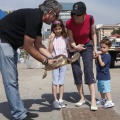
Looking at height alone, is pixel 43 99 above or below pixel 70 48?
below

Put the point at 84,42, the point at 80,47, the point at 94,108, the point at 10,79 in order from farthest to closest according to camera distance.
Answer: the point at 84,42, the point at 80,47, the point at 94,108, the point at 10,79

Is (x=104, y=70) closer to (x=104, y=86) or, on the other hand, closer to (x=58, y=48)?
(x=104, y=86)

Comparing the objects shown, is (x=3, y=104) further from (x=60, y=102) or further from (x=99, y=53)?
(x=99, y=53)

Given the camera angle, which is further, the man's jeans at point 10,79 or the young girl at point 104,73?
the young girl at point 104,73

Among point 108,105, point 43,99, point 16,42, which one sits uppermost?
point 16,42

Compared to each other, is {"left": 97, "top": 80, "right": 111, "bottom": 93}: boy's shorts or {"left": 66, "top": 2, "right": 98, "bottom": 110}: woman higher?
{"left": 66, "top": 2, "right": 98, "bottom": 110}: woman

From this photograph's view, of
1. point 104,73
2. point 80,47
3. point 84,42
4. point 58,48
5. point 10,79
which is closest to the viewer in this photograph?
point 10,79

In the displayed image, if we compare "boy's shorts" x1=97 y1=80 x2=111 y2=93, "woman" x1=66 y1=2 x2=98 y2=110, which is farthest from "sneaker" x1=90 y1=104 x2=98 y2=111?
"boy's shorts" x1=97 y1=80 x2=111 y2=93

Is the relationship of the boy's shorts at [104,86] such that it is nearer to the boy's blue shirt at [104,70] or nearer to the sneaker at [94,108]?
the boy's blue shirt at [104,70]

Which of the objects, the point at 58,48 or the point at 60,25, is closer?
the point at 60,25

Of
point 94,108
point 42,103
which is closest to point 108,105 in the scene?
point 94,108

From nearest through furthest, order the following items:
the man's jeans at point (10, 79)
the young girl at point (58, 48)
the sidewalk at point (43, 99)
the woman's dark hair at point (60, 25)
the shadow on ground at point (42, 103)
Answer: the man's jeans at point (10, 79)
the sidewalk at point (43, 99)
the shadow on ground at point (42, 103)
the woman's dark hair at point (60, 25)
the young girl at point (58, 48)

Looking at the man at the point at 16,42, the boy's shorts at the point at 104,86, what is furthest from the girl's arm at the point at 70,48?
the man at the point at 16,42

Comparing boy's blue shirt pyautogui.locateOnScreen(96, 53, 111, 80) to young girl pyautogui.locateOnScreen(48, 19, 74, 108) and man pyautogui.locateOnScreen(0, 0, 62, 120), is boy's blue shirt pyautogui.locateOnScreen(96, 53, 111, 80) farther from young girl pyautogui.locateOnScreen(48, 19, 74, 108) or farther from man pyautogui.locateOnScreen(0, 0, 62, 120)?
man pyautogui.locateOnScreen(0, 0, 62, 120)
